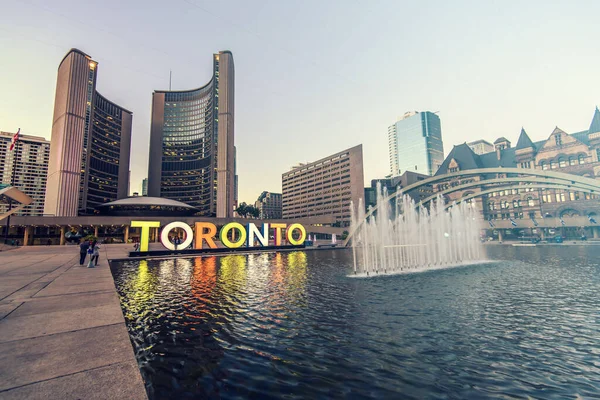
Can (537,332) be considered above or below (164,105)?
below

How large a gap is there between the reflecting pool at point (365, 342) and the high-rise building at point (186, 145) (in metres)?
138

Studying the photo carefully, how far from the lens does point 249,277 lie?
19.1m

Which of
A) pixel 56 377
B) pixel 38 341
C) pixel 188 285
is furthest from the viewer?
pixel 188 285

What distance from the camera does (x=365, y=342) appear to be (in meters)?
7.80

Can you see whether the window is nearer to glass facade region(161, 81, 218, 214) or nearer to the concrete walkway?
the concrete walkway

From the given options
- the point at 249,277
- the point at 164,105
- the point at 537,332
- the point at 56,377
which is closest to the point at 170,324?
the point at 56,377

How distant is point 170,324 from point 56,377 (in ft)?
17.2

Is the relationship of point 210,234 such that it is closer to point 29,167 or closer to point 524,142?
point 524,142

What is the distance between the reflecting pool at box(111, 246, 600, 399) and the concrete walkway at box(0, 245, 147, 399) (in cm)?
101

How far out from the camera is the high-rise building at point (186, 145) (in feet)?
478

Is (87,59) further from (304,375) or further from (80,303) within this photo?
(304,375)

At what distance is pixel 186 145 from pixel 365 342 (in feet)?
571

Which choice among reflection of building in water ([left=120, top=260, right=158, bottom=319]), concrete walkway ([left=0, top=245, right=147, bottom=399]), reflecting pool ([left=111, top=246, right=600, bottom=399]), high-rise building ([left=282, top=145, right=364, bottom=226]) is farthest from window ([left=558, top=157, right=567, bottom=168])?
concrete walkway ([left=0, top=245, right=147, bottom=399])

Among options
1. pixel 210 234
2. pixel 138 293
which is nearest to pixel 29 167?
pixel 210 234
